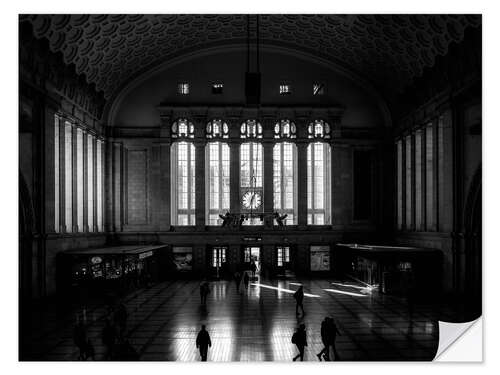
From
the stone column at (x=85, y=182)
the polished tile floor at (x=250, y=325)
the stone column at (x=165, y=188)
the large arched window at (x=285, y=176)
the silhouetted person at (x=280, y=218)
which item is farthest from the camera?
the large arched window at (x=285, y=176)

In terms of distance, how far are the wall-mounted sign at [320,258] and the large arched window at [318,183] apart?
189cm

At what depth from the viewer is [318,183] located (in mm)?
37625

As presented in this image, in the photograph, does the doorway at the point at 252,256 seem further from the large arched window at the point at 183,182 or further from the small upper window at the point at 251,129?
the small upper window at the point at 251,129

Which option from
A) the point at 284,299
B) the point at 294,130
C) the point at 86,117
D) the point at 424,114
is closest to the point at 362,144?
the point at 294,130

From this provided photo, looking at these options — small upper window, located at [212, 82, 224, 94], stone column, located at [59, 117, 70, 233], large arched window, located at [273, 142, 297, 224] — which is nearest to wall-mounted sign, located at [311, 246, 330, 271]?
large arched window, located at [273, 142, 297, 224]

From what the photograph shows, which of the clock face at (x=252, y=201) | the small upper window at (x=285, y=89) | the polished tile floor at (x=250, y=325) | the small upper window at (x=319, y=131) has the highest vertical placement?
the small upper window at (x=285, y=89)

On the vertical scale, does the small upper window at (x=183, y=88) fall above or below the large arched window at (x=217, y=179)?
Answer: above

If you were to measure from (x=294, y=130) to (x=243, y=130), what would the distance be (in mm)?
3491

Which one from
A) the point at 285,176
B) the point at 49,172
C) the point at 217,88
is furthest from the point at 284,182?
the point at 49,172

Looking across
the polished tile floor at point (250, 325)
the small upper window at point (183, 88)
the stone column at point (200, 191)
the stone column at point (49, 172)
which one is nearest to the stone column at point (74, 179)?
the stone column at point (49, 172)

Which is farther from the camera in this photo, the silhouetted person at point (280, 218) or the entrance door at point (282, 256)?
the entrance door at point (282, 256)

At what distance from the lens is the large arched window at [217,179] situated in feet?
123

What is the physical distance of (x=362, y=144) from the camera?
3703 centimetres

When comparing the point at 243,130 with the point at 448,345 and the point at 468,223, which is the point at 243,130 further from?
the point at 448,345
